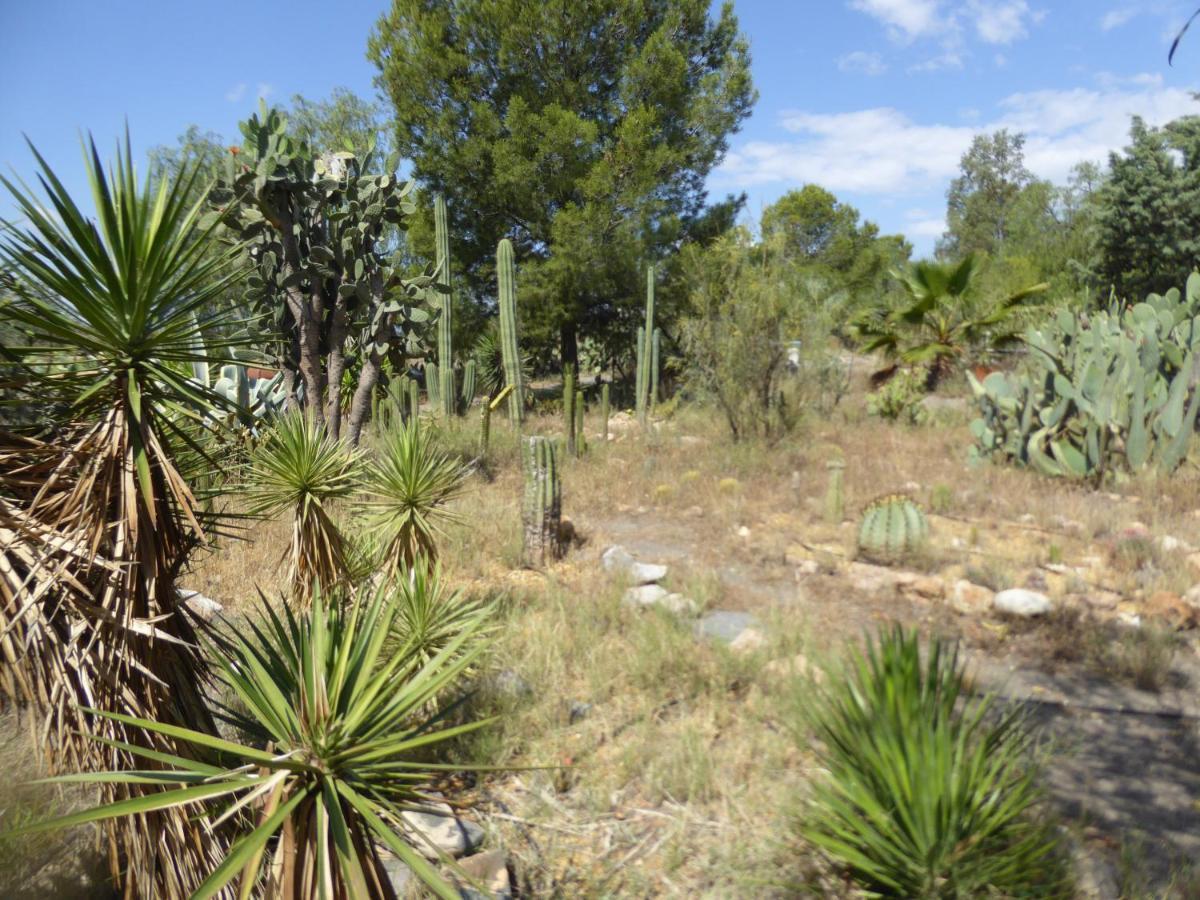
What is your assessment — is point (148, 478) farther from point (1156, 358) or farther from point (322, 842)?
point (1156, 358)

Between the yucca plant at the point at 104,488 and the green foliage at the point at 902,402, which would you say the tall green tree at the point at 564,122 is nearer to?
the green foliage at the point at 902,402

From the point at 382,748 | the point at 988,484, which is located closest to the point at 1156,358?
the point at 988,484

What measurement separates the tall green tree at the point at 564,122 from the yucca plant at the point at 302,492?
11852 millimetres

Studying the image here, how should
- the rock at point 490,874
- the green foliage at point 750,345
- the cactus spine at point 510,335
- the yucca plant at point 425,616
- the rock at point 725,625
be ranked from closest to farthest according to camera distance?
the rock at point 490,874, the yucca plant at point 425,616, the rock at point 725,625, the green foliage at point 750,345, the cactus spine at point 510,335

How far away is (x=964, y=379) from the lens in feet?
46.0

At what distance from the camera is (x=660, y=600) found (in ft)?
17.4

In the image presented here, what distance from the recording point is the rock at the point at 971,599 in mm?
5281

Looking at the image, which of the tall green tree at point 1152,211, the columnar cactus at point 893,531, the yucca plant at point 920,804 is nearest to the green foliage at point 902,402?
the columnar cactus at point 893,531

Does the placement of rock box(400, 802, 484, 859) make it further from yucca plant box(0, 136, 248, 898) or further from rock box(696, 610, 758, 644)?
rock box(696, 610, 758, 644)

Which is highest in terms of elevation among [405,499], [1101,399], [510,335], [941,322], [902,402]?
[941,322]

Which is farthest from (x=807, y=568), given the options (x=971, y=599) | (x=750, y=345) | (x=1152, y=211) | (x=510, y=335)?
(x=1152, y=211)

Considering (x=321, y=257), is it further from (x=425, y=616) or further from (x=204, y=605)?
(x=425, y=616)

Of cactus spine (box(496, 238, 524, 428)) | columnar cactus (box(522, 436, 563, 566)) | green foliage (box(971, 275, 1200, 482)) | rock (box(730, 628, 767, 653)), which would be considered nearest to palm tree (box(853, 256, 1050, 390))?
green foliage (box(971, 275, 1200, 482))

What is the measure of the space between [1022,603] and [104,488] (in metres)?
5.05
